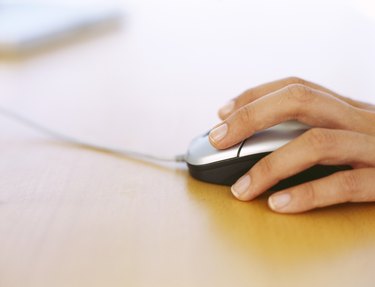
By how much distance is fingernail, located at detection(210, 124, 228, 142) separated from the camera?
744 millimetres

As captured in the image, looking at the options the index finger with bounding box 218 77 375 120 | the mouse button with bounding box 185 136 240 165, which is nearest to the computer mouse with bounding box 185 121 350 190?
the mouse button with bounding box 185 136 240 165

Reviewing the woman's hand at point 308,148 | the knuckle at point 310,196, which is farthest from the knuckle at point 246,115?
the knuckle at point 310,196

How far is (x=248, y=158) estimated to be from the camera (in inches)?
28.9

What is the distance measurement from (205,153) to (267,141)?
0.26ft

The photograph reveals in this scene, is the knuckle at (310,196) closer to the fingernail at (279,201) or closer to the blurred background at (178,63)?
the fingernail at (279,201)

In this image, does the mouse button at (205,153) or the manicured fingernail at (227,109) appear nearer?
the mouse button at (205,153)

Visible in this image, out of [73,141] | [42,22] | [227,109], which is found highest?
[227,109]

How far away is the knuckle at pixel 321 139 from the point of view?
71cm

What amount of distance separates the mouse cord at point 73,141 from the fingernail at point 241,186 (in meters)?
0.12

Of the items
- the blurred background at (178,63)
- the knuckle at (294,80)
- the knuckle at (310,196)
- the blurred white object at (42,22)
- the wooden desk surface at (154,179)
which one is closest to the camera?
the wooden desk surface at (154,179)

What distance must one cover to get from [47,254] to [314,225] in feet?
0.92

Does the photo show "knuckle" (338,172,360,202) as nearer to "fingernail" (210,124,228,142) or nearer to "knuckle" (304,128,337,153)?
"knuckle" (304,128,337,153)

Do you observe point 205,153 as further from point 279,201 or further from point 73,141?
point 73,141

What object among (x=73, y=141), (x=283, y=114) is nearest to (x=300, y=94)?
(x=283, y=114)
